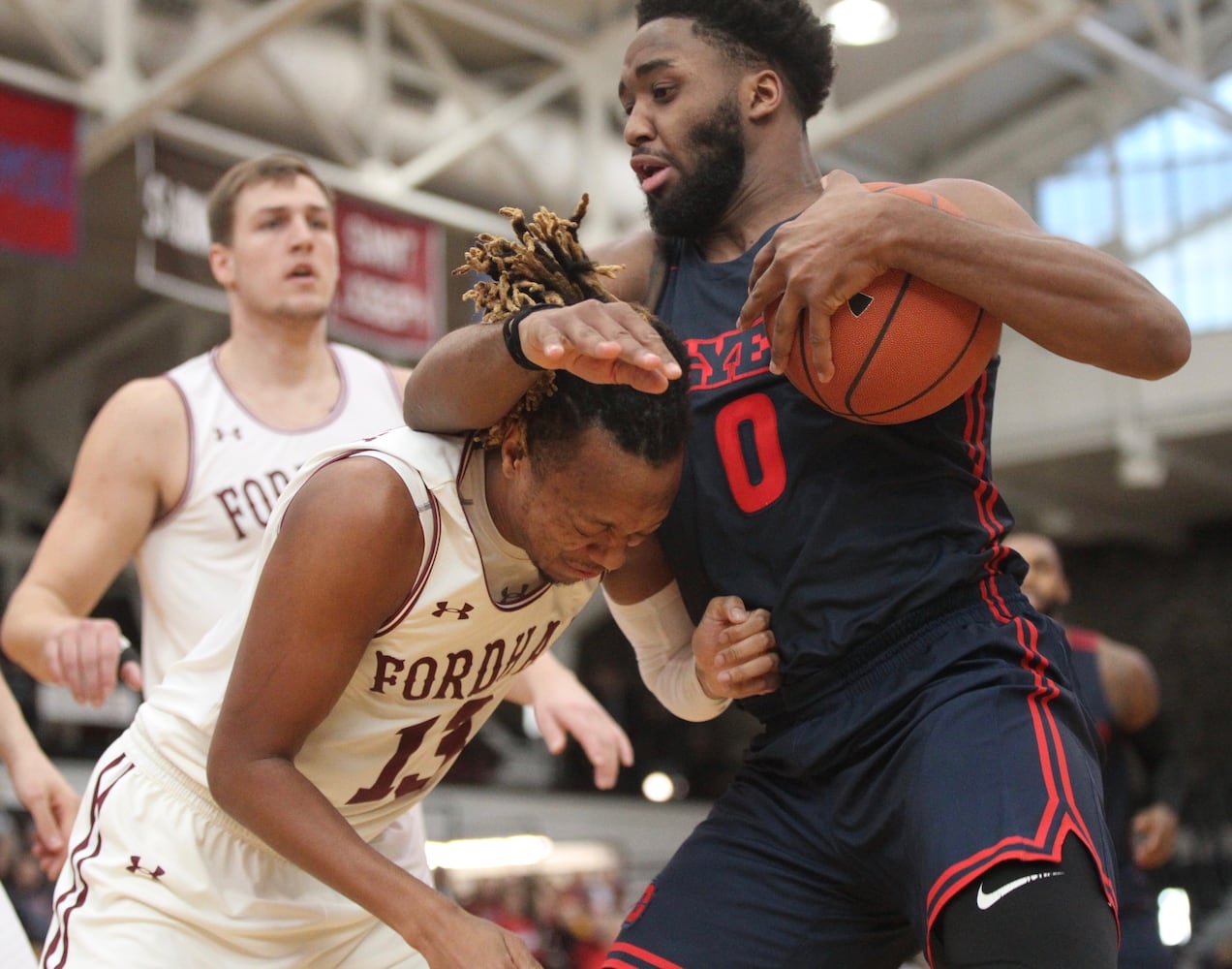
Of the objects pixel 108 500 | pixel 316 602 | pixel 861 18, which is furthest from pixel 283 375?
pixel 861 18

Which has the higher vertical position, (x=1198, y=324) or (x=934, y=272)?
(x=1198, y=324)

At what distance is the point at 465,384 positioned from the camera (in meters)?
2.55

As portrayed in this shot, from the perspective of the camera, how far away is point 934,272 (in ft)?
8.25

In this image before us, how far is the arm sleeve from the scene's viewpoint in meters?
3.10

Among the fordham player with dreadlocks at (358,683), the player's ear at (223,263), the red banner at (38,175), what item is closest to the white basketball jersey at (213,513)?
the player's ear at (223,263)

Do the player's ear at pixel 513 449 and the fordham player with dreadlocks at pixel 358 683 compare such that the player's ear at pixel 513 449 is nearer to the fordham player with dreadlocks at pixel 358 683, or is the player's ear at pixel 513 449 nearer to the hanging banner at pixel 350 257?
the fordham player with dreadlocks at pixel 358 683

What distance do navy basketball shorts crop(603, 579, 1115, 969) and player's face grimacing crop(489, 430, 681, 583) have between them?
1.59 feet

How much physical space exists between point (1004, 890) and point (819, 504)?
74cm

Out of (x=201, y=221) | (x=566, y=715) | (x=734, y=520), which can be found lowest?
(x=566, y=715)

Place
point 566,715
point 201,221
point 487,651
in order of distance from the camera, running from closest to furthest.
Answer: point 487,651, point 566,715, point 201,221

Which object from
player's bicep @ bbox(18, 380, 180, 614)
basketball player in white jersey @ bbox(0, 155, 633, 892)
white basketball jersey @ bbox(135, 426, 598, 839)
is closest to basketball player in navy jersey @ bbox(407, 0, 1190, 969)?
white basketball jersey @ bbox(135, 426, 598, 839)

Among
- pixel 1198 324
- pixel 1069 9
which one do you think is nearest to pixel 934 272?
pixel 1069 9

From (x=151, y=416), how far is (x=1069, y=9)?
7.43m

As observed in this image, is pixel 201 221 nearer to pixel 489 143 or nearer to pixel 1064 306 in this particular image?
pixel 489 143
